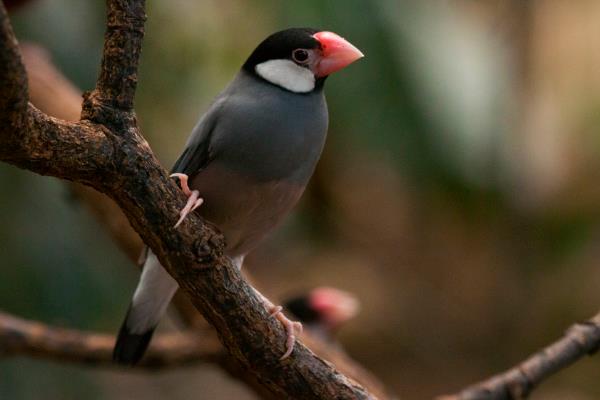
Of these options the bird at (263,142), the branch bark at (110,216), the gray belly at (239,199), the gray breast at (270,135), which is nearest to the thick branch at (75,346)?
the branch bark at (110,216)

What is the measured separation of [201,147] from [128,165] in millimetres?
470

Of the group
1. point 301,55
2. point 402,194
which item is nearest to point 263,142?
point 301,55

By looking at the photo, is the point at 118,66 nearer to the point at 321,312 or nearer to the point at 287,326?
the point at 287,326

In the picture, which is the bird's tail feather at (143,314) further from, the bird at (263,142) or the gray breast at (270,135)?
the gray breast at (270,135)

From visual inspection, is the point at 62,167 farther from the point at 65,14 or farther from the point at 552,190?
the point at 552,190

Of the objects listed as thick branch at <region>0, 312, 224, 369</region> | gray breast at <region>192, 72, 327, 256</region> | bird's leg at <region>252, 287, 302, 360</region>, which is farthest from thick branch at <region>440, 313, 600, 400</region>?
thick branch at <region>0, 312, 224, 369</region>

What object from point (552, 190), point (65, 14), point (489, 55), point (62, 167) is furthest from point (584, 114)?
point (62, 167)

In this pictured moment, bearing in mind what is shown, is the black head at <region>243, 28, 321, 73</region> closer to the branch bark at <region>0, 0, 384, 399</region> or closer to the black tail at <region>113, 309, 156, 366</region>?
the branch bark at <region>0, 0, 384, 399</region>

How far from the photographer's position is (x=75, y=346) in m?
2.33

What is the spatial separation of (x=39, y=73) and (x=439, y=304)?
2992mm

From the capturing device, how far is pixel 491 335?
15.0 feet

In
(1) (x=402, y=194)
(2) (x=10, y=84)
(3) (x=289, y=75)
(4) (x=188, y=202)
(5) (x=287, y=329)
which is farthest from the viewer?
(1) (x=402, y=194)

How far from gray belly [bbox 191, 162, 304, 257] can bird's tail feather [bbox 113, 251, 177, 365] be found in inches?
8.3

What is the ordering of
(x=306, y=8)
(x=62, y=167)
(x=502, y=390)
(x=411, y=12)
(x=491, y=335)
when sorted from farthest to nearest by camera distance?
1. (x=491, y=335)
2. (x=411, y=12)
3. (x=306, y=8)
4. (x=502, y=390)
5. (x=62, y=167)
